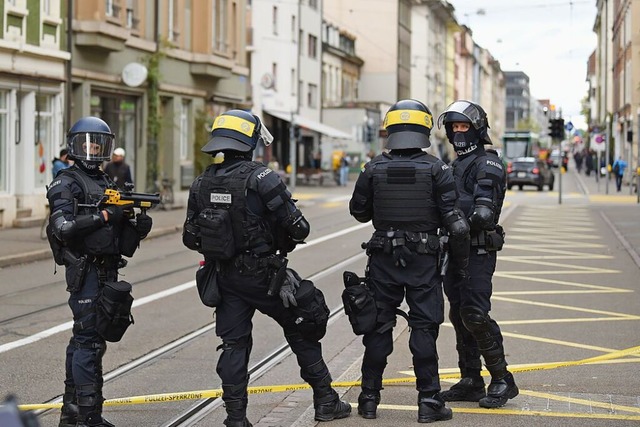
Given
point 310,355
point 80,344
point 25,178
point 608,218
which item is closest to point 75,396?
point 80,344

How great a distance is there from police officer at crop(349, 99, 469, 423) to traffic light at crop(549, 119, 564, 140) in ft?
108

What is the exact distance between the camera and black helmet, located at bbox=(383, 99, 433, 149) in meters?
7.10

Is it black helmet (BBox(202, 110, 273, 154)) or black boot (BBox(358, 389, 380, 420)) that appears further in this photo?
black boot (BBox(358, 389, 380, 420))

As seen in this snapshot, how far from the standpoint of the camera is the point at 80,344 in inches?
265

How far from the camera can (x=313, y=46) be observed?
64625mm

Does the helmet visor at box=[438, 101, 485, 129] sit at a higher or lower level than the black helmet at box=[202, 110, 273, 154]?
higher

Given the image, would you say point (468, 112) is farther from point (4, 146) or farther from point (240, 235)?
point (4, 146)

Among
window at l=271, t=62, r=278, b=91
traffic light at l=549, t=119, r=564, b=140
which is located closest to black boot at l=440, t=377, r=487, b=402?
traffic light at l=549, t=119, r=564, b=140

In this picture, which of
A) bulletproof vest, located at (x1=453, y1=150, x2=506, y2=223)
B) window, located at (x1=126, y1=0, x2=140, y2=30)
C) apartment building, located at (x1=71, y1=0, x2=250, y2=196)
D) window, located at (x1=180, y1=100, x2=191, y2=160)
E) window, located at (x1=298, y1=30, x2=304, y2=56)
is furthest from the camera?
window, located at (x1=298, y1=30, x2=304, y2=56)

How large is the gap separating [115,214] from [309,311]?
1.22 metres

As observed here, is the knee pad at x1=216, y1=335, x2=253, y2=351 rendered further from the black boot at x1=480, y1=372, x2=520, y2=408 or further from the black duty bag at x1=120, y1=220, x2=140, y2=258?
the black boot at x1=480, y1=372, x2=520, y2=408

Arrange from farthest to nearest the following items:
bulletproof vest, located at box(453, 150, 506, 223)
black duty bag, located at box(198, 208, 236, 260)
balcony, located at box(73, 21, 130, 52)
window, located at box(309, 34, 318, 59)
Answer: window, located at box(309, 34, 318, 59) → balcony, located at box(73, 21, 130, 52) → bulletproof vest, located at box(453, 150, 506, 223) → black duty bag, located at box(198, 208, 236, 260)

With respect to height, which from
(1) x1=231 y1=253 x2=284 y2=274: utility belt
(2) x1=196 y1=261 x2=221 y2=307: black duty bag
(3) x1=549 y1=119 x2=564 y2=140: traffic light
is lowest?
(2) x1=196 y1=261 x2=221 y2=307: black duty bag

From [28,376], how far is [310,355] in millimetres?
2655
